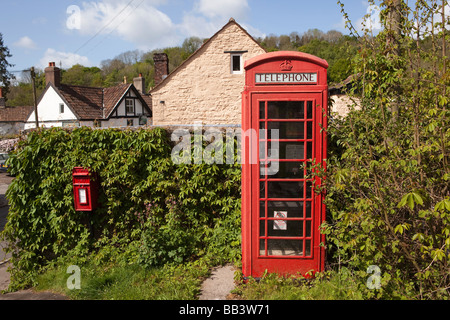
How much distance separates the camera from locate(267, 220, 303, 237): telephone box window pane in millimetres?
5043

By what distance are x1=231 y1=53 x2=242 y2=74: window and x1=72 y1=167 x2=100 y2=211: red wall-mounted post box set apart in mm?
15739

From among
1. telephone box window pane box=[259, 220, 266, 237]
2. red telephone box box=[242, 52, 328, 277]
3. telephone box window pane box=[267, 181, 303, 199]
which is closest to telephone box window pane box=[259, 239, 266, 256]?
red telephone box box=[242, 52, 328, 277]

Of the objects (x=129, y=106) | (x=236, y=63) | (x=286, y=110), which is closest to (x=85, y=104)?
(x=129, y=106)

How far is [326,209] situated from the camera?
5188mm

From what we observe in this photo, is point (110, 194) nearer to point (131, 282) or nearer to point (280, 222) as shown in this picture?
point (131, 282)

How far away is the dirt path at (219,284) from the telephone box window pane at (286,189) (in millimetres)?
1453

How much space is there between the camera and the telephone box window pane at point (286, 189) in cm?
496

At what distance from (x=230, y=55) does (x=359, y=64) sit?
54.0 ft

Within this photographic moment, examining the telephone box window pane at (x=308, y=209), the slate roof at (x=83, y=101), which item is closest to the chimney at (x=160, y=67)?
the slate roof at (x=83, y=101)

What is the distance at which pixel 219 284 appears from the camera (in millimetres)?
5191
